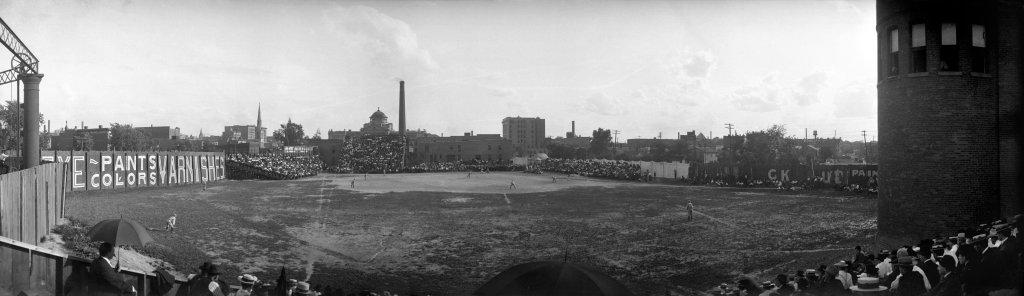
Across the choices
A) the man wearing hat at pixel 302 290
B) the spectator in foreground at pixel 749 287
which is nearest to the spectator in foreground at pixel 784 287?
the spectator in foreground at pixel 749 287

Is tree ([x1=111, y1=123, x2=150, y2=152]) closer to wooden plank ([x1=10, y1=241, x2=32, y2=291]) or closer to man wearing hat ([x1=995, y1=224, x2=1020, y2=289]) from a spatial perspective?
wooden plank ([x1=10, y1=241, x2=32, y2=291])

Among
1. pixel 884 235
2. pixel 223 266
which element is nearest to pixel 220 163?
pixel 223 266

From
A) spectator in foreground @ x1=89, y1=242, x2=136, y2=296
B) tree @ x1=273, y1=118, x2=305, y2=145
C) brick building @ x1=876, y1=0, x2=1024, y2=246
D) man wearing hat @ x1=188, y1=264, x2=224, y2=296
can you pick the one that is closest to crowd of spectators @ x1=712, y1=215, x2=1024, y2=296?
brick building @ x1=876, y1=0, x2=1024, y2=246

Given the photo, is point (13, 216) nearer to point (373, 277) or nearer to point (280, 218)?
point (373, 277)

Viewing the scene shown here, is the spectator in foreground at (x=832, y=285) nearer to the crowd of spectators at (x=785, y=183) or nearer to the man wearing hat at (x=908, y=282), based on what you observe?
the man wearing hat at (x=908, y=282)

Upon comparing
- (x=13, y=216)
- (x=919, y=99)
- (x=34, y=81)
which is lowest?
(x=13, y=216)

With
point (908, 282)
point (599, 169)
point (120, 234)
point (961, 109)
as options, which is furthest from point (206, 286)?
point (599, 169)
